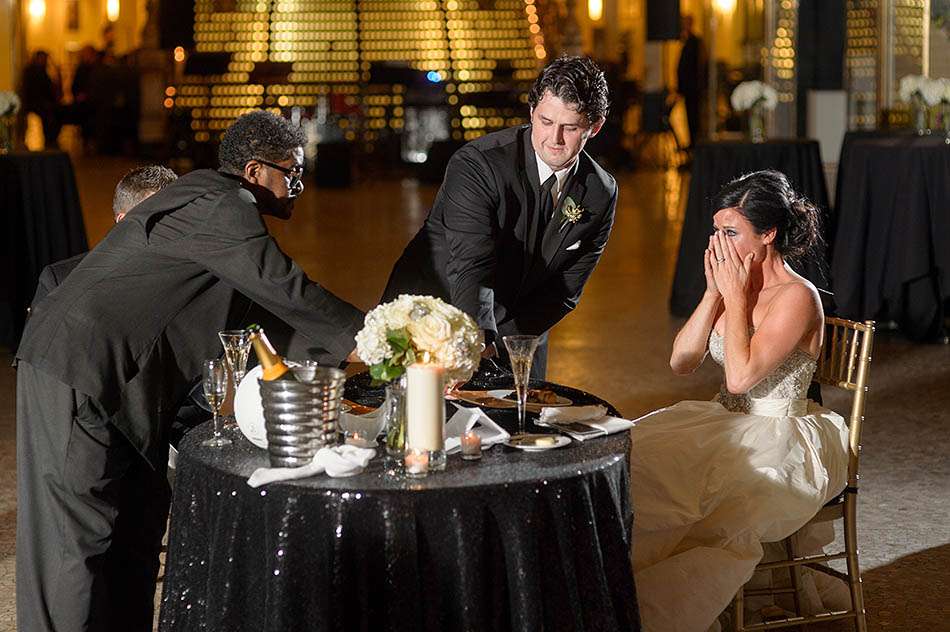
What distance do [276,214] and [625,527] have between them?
3.51 feet

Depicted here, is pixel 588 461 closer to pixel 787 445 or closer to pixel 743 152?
pixel 787 445

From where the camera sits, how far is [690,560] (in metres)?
3.23

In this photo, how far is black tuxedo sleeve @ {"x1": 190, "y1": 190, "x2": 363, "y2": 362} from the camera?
3072 millimetres

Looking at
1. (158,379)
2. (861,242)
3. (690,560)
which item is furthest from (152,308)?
(861,242)

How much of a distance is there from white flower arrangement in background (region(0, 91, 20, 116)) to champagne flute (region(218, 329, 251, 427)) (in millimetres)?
5432

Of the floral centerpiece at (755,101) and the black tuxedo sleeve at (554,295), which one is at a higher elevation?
the floral centerpiece at (755,101)

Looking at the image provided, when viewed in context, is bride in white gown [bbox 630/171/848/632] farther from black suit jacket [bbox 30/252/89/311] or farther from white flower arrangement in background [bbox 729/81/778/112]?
white flower arrangement in background [bbox 729/81/778/112]

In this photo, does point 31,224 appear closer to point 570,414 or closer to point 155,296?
point 155,296

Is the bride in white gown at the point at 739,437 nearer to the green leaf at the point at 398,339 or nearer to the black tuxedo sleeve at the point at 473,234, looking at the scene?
the black tuxedo sleeve at the point at 473,234

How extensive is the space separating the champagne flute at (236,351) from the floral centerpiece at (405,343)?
1.06 feet

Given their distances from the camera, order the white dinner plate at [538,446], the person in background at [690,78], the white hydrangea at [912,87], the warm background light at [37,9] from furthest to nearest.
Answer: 1. the warm background light at [37,9]
2. the person in background at [690,78]
3. the white hydrangea at [912,87]
4. the white dinner plate at [538,446]

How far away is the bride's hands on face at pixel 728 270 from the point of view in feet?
11.4

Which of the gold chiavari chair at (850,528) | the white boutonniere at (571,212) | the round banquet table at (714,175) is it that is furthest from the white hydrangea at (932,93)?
the gold chiavari chair at (850,528)

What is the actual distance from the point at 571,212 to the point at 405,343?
1348 mm
